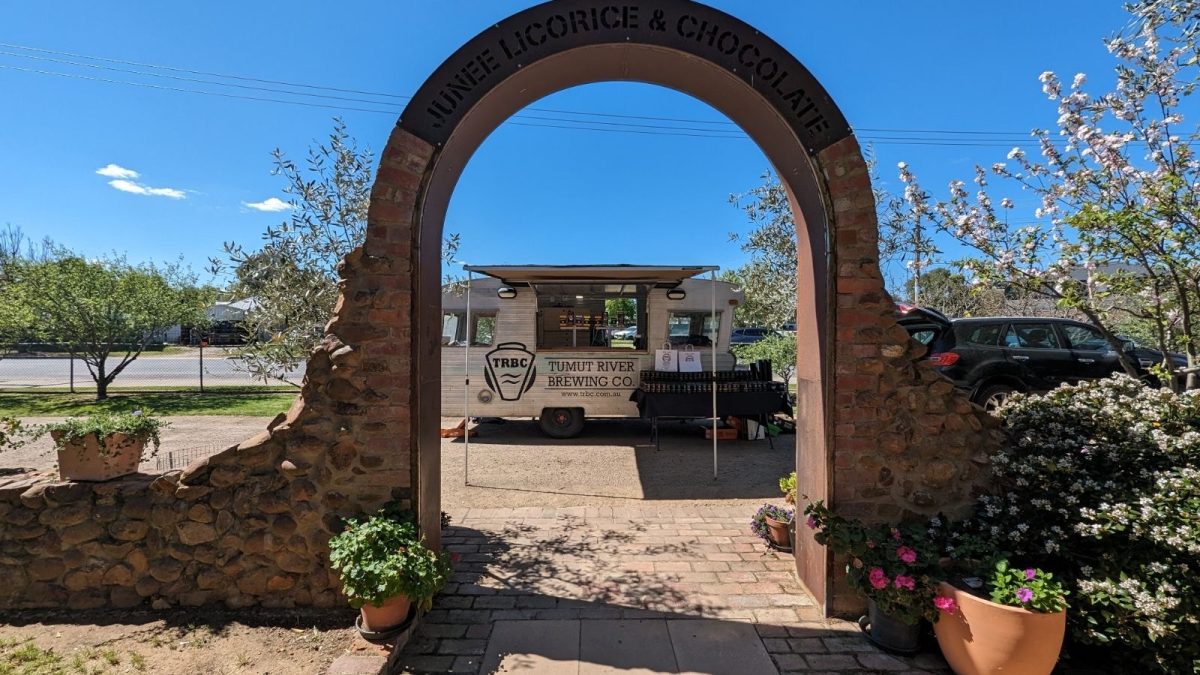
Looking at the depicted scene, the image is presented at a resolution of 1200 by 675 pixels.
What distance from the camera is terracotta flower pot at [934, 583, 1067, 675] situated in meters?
2.27

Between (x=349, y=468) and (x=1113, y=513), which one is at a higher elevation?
(x=349, y=468)

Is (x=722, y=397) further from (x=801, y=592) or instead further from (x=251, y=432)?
(x=251, y=432)

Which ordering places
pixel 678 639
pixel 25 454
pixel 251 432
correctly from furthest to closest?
pixel 251 432, pixel 25 454, pixel 678 639

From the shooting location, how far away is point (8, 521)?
2965 mm

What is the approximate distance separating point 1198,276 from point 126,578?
274 inches

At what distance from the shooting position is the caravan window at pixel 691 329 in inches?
343

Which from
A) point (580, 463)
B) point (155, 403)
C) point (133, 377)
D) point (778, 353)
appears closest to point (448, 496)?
point (580, 463)

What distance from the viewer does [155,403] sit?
12.0 metres

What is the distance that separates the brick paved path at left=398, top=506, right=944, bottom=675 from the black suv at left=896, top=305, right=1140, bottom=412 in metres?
5.21

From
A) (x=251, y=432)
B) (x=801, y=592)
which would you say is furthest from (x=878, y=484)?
(x=251, y=432)

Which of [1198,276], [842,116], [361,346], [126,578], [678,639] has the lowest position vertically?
[678,639]

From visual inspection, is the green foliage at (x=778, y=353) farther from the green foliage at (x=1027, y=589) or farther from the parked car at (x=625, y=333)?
the green foliage at (x=1027, y=589)

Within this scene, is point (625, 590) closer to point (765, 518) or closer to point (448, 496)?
point (765, 518)

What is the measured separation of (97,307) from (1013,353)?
19.2 metres
